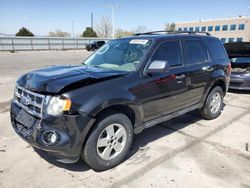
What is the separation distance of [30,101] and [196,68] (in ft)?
9.85

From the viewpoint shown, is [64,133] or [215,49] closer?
[64,133]

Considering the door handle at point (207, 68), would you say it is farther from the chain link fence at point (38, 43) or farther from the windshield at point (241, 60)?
the chain link fence at point (38, 43)

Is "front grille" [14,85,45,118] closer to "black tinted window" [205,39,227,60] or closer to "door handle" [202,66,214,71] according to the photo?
"door handle" [202,66,214,71]

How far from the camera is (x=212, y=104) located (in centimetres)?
498

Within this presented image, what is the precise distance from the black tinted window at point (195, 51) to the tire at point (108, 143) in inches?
75.6

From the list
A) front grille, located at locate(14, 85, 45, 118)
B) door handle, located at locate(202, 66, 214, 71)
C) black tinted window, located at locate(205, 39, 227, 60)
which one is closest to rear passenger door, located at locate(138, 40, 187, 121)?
door handle, located at locate(202, 66, 214, 71)

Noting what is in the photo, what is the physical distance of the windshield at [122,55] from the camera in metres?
3.43

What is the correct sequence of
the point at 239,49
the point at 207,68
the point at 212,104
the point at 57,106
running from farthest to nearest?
the point at 239,49
the point at 212,104
the point at 207,68
the point at 57,106

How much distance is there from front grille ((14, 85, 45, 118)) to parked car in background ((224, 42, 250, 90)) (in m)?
6.69

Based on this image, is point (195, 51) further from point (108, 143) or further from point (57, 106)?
point (57, 106)

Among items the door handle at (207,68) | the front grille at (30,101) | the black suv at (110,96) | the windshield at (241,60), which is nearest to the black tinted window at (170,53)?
the black suv at (110,96)

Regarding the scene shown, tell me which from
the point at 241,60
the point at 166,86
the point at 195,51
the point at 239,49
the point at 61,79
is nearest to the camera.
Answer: the point at 61,79

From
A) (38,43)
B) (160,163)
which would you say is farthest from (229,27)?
(160,163)

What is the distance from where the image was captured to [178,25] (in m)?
71.1
